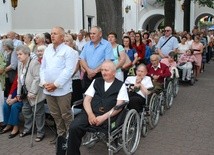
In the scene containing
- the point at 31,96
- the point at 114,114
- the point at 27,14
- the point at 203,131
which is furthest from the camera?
the point at 27,14

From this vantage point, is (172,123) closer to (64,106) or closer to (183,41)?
(64,106)

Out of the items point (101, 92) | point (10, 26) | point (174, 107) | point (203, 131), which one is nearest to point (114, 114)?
point (101, 92)

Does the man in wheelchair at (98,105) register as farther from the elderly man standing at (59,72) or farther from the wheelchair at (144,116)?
the wheelchair at (144,116)

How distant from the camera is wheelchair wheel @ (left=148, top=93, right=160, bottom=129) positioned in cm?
615

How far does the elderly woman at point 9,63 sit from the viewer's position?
6741mm

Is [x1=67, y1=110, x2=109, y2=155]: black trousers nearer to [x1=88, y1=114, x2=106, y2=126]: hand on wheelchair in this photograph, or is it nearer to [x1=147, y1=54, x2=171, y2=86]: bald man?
[x1=88, y1=114, x2=106, y2=126]: hand on wheelchair

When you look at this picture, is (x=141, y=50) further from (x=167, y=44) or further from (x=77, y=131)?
(x=77, y=131)

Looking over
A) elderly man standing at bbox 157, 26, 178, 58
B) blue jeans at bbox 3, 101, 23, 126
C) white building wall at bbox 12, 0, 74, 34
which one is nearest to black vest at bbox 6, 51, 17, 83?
blue jeans at bbox 3, 101, 23, 126

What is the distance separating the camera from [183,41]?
1161cm

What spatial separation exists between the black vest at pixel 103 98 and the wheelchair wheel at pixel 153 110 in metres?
1.42

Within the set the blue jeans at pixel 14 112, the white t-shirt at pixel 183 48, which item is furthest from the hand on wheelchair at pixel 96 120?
the white t-shirt at pixel 183 48

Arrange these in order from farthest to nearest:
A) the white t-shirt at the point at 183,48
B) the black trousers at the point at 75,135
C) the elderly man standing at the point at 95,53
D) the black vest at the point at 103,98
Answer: the white t-shirt at the point at 183,48, the elderly man standing at the point at 95,53, the black vest at the point at 103,98, the black trousers at the point at 75,135

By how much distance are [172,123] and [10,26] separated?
11.4 metres

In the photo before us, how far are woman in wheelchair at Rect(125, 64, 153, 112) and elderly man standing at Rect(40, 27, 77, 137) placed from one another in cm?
105
